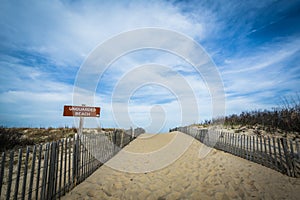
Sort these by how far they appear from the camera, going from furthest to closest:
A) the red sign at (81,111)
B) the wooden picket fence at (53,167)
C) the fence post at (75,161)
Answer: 1. the red sign at (81,111)
2. the fence post at (75,161)
3. the wooden picket fence at (53,167)

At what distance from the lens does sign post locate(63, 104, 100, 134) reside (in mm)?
9148

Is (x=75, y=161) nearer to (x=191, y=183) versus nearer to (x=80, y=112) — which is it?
(x=191, y=183)

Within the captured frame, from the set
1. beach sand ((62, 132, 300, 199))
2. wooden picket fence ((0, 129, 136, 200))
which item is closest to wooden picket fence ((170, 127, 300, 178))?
beach sand ((62, 132, 300, 199))

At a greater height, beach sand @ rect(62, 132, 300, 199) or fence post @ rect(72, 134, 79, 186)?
fence post @ rect(72, 134, 79, 186)

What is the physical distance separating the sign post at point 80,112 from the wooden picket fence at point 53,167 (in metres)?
1.75

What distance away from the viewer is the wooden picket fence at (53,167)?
293cm

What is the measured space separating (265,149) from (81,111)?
29.4 feet

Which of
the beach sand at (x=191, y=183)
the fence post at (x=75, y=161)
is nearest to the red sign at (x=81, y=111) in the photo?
the beach sand at (x=191, y=183)

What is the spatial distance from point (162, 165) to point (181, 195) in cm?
309

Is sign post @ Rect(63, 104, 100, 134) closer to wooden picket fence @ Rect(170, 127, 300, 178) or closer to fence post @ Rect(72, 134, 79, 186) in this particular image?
fence post @ Rect(72, 134, 79, 186)

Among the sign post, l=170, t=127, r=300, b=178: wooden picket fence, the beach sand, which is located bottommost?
the beach sand

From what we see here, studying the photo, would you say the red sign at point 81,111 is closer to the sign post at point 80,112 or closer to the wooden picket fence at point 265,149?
the sign post at point 80,112

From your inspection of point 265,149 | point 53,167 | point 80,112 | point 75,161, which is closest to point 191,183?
point 265,149

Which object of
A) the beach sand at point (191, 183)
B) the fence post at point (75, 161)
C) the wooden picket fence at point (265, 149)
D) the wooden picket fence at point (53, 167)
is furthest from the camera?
the wooden picket fence at point (265, 149)
